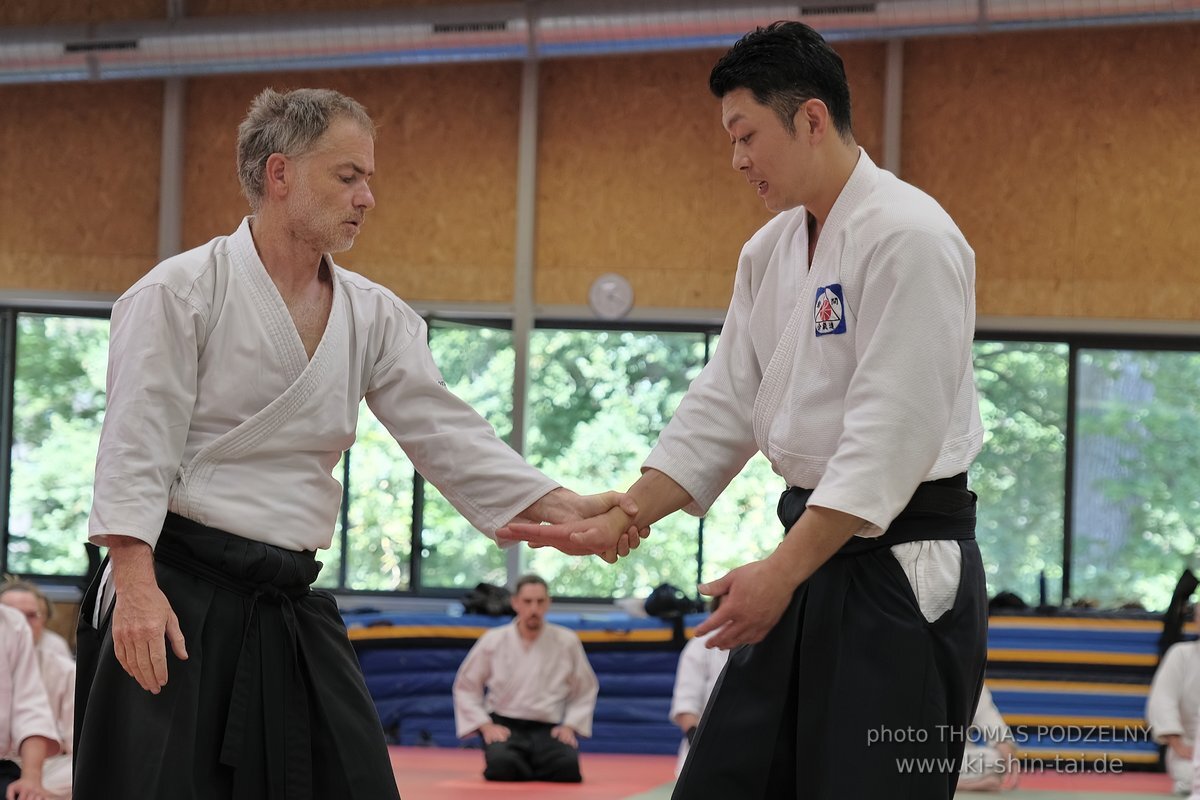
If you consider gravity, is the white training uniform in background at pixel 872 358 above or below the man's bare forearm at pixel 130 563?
above

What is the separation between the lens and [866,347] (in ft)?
7.46

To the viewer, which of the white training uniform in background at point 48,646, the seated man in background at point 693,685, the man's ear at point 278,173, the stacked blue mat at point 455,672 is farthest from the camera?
the stacked blue mat at point 455,672

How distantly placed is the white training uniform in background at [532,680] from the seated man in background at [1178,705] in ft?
10.8

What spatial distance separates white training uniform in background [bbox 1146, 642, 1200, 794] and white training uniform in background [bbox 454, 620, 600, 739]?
3.28 meters

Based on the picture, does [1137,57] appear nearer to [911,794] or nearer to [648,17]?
[648,17]

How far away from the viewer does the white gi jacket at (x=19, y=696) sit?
4.88 m

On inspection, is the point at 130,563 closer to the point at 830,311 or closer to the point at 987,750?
the point at 830,311

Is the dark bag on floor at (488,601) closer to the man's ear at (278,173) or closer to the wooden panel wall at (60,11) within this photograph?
the wooden panel wall at (60,11)

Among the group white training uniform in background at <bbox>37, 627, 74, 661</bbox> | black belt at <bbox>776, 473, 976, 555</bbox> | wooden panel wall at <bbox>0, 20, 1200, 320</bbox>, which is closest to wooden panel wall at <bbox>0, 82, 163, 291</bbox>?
wooden panel wall at <bbox>0, 20, 1200, 320</bbox>

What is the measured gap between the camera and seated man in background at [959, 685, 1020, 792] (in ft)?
23.6

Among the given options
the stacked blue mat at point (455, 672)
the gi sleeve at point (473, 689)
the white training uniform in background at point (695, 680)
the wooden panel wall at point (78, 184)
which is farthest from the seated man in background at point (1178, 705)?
the wooden panel wall at point (78, 184)

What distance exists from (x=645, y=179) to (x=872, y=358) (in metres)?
8.55

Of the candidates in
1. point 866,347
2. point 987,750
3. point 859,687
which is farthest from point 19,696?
point 987,750

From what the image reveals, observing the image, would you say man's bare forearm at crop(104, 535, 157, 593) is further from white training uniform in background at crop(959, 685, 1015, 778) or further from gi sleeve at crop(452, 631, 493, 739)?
gi sleeve at crop(452, 631, 493, 739)
